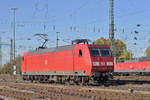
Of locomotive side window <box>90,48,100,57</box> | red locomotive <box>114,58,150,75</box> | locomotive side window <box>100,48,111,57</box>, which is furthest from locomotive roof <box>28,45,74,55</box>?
red locomotive <box>114,58,150,75</box>

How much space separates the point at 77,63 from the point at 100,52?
2310mm

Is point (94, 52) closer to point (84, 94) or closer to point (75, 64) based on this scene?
point (75, 64)

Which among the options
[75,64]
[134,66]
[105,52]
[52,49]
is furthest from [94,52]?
[134,66]

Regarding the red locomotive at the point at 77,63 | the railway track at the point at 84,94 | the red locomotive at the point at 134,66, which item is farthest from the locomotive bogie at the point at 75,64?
the red locomotive at the point at 134,66

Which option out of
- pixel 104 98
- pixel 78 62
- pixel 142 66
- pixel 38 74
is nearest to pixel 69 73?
pixel 78 62

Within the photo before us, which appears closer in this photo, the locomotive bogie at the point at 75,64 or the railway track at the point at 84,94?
the railway track at the point at 84,94

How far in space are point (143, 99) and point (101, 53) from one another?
10.9 metres

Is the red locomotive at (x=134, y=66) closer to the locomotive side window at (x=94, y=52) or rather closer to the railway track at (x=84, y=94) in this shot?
the locomotive side window at (x=94, y=52)

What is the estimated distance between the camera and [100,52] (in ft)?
80.8

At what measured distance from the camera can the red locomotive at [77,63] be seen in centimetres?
2391

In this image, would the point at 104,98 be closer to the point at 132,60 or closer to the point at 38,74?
the point at 38,74

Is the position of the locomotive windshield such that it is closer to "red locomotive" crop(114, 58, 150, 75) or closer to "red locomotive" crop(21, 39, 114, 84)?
"red locomotive" crop(21, 39, 114, 84)

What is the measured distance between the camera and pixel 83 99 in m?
14.3

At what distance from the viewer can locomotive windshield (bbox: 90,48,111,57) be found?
Result: 24.3 meters
